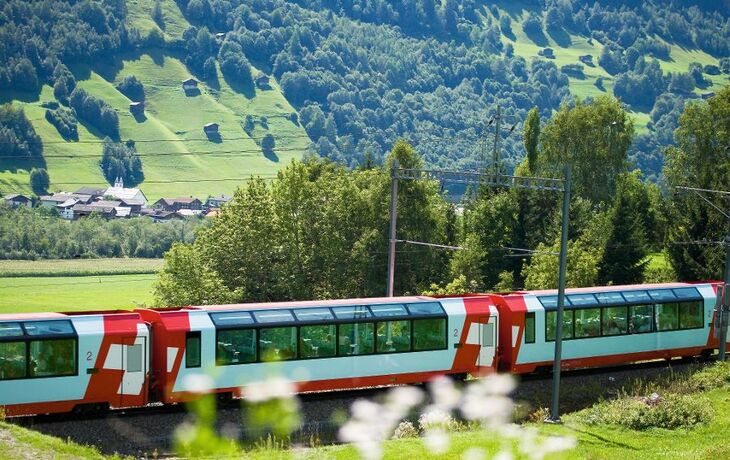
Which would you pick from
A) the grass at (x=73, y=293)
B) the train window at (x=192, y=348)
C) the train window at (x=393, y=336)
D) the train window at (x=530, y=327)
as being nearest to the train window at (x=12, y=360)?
the train window at (x=192, y=348)

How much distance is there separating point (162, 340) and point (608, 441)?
11.5m

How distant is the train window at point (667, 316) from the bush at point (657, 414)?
458 inches

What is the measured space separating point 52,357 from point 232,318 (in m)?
5.00

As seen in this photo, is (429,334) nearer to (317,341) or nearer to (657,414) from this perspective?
(317,341)

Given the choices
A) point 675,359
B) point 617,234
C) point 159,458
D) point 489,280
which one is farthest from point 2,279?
point 159,458

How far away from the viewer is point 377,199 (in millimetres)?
68188

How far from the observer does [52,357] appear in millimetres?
26734

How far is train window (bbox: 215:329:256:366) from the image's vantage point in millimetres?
29078

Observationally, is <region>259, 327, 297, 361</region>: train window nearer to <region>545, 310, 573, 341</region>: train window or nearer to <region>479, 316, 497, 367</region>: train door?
<region>479, 316, 497, 367</region>: train door

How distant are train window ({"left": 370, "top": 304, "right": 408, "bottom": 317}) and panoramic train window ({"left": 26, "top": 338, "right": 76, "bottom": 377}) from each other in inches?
363

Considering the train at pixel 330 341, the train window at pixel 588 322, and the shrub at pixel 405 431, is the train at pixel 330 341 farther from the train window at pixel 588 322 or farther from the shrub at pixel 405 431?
the shrub at pixel 405 431

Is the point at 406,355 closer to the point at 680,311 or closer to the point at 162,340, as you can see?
the point at 162,340

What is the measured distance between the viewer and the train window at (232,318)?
29.2m

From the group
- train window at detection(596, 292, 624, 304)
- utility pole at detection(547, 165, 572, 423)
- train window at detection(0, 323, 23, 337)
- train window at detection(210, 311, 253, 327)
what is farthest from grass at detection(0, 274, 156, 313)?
utility pole at detection(547, 165, 572, 423)
